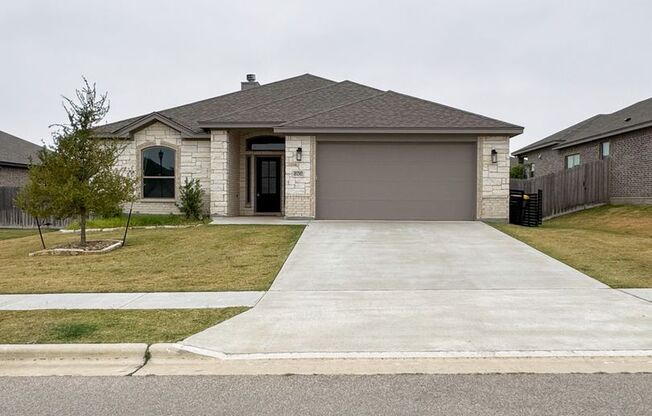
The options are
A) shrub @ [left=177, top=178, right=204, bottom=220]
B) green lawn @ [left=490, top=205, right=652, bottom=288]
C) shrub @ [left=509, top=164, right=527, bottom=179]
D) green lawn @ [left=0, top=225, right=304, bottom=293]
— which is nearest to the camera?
green lawn @ [left=0, top=225, right=304, bottom=293]

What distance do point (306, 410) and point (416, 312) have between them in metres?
3.47

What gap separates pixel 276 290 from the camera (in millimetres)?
9047

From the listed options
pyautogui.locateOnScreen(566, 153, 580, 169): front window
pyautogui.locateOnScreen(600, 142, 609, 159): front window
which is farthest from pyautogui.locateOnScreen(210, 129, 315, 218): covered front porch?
pyautogui.locateOnScreen(566, 153, 580, 169): front window

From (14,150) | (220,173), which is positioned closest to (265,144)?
(220,173)

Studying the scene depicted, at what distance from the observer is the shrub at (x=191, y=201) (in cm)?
1909

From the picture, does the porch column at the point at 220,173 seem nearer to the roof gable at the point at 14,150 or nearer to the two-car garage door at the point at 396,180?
the two-car garage door at the point at 396,180

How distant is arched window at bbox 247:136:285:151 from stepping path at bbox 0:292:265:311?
12.6 m

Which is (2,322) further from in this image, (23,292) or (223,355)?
(223,355)

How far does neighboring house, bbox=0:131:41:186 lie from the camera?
29484 mm

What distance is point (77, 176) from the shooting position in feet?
45.4

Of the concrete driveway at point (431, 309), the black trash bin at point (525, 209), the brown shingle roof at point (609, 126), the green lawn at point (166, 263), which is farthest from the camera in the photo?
the brown shingle roof at point (609, 126)

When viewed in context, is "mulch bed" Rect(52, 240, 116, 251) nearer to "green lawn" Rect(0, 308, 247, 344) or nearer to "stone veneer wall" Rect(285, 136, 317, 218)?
"stone veneer wall" Rect(285, 136, 317, 218)

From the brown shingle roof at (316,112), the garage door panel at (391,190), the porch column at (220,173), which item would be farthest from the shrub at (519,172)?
the porch column at (220,173)

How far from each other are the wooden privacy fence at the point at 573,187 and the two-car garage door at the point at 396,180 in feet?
21.7
